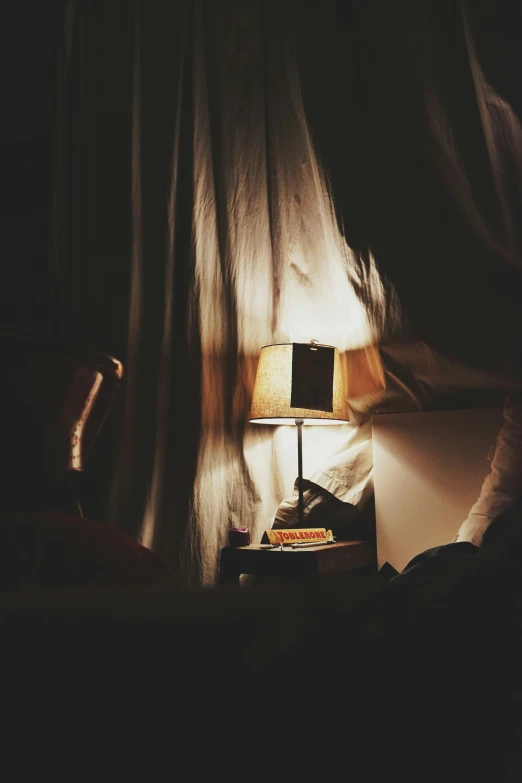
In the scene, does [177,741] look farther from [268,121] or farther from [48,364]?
[268,121]

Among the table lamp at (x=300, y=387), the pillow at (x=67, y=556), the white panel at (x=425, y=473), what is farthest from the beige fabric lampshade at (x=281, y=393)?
the pillow at (x=67, y=556)

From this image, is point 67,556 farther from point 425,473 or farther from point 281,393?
point 425,473

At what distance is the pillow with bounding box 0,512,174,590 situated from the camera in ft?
2.39

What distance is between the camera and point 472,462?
1.88 metres

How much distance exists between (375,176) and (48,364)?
3.70ft

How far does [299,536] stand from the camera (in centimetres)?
193

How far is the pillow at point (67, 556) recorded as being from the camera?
2.39 ft

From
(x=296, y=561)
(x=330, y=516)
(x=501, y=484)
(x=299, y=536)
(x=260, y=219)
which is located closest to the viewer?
(x=501, y=484)

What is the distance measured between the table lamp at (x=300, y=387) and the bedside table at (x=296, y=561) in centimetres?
16

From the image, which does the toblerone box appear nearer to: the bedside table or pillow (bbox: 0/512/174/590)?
the bedside table

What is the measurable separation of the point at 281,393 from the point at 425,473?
0.47 meters

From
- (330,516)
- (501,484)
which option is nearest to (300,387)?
(330,516)

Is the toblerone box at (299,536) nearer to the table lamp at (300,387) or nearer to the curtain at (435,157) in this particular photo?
the table lamp at (300,387)

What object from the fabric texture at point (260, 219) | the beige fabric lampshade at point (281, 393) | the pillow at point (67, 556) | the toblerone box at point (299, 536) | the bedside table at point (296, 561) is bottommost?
the bedside table at point (296, 561)
